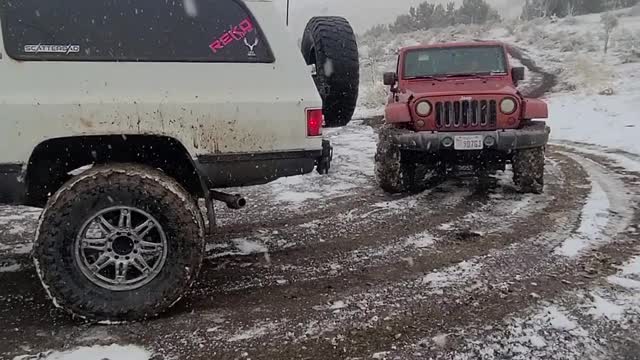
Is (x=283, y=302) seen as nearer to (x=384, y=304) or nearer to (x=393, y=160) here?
(x=384, y=304)

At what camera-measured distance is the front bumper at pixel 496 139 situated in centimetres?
606

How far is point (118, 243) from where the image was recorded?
3.28m

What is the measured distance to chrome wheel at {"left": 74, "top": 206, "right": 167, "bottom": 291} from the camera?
3232 millimetres

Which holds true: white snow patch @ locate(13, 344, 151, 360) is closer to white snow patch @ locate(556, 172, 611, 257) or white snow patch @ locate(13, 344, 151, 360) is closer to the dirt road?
the dirt road

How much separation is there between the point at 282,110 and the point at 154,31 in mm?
889

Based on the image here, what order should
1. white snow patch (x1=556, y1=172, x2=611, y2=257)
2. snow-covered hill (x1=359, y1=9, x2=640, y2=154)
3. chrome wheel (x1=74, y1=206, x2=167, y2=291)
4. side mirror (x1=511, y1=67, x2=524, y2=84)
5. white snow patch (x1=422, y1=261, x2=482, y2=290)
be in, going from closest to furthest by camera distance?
chrome wheel (x1=74, y1=206, x2=167, y2=291) < white snow patch (x1=422, y1=261, x2=482, y2=290) < white snow patch (x1=556, y1=172, x2=611, y2=257) < side mirror (x1=511, y1=67, x2=524, y2=84) < snow-covered hill (x1=359, y1=9, x2=640, y2=154)

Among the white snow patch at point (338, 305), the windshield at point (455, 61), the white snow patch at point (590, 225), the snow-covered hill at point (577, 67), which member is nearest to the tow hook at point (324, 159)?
the white snow patch at point (338, 305)

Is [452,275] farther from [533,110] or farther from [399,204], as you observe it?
[533,110]

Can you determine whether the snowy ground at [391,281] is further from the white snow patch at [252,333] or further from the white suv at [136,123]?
the white suv at [136,123]

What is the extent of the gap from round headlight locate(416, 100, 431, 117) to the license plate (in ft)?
1.73

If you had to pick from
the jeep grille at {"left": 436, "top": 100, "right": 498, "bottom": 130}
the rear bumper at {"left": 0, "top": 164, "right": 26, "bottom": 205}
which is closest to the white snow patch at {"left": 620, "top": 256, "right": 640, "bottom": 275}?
the jeep grille at {"left": 436, "top": 100, "right": 498, "bottom": 130}

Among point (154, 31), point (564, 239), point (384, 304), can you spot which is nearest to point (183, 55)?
point (154, 31)

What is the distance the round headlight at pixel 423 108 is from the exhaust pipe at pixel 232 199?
3333mm

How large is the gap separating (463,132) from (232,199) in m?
3.44
